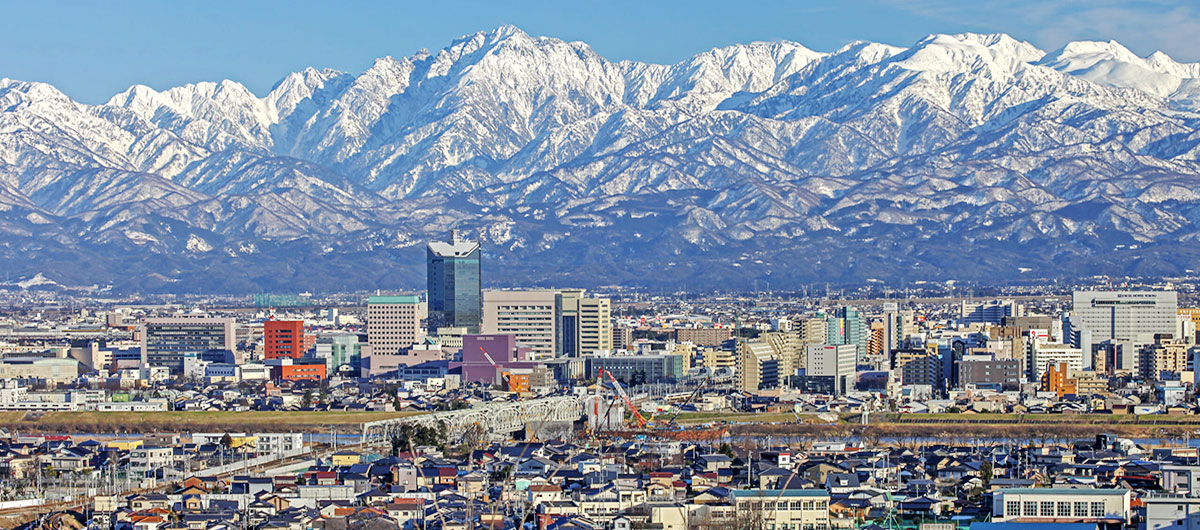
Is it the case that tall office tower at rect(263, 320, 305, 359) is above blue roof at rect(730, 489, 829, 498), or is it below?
above

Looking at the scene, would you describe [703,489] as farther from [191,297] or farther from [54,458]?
[191,297]

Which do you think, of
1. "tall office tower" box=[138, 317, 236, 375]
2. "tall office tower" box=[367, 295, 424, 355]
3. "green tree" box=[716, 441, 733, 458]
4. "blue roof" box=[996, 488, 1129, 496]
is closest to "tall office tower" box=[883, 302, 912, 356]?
"tall office tower" box=[367, 295, 424, 355]

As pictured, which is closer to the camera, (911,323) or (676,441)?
(676,441)

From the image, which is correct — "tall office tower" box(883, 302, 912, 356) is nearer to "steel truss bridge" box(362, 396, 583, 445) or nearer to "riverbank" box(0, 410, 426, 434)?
"steel truss bridge" box(362, 396, 583, 445)

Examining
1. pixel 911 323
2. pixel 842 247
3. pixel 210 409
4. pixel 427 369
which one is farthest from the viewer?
pixel 842 247

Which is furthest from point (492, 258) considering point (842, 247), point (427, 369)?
point (427, 369)

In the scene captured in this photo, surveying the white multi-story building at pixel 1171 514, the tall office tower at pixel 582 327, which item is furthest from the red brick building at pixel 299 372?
the white multi-story building at pixel 1171 514
